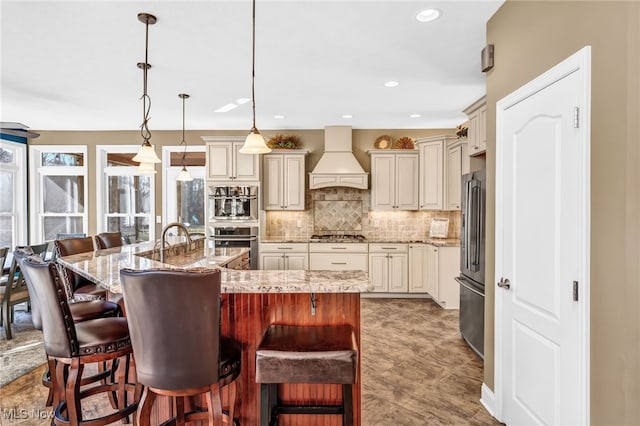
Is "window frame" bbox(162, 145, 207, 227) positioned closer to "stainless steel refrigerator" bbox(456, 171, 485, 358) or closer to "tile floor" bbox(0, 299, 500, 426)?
"tile floor" bbox(0, 299, 500, 426)

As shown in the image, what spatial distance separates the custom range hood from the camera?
5852 millimetres

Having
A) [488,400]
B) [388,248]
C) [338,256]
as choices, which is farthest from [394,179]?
[488,400]

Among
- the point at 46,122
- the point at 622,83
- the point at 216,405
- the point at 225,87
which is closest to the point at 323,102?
the point at 225,87

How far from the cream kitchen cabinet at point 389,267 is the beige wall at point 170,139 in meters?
1.51

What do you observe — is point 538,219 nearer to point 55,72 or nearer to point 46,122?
point 55,72

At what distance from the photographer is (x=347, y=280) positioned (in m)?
1.86

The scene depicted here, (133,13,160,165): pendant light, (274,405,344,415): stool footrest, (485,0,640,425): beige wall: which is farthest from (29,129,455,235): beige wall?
(274,405,344,415): stool footrest

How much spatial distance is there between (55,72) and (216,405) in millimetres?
3784

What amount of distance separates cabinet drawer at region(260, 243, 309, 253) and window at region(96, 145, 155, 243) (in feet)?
7.42

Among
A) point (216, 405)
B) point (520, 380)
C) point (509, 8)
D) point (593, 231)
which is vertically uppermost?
point (509, 8)

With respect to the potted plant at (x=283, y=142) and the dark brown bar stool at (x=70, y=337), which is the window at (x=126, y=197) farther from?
the dark brown bar stool at (x=70, y=337)

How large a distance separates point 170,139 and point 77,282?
12.5 feet

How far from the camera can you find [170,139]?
251 inches

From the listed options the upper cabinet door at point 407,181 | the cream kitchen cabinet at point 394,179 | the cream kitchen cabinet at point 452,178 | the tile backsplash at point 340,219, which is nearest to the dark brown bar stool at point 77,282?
the tile backsplash at point 340,219
